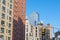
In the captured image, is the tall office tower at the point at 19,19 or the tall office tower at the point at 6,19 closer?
the tall office tower at the point at 6,19

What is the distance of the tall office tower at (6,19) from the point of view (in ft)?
247

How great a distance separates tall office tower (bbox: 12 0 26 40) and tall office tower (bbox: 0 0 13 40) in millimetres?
7872

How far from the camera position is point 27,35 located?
11312 cm

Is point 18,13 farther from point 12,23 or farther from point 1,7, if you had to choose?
point 1,7

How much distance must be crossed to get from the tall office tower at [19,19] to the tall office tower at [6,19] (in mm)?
7872

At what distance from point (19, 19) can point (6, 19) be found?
890 inches

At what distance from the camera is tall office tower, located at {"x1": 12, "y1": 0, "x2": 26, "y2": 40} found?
94.5m

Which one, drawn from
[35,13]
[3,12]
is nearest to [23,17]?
[3,12]

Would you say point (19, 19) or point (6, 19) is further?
point (19, 19)

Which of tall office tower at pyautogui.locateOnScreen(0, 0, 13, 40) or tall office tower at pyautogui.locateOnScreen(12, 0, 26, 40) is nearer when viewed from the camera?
tall office tower at pyautogui.locateOnScreen(0, 0, 13, 40)

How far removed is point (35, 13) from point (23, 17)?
89.1 metres

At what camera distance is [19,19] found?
102000 mm

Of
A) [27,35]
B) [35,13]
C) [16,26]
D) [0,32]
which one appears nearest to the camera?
[0,32]

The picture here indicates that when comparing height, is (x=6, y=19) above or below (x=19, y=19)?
below
